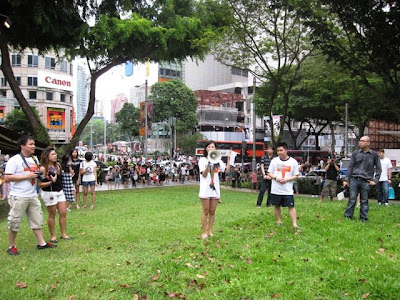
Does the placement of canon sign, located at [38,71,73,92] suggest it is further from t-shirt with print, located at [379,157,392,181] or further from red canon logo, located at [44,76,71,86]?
t-shirt with print, located at [379,157,392,181]

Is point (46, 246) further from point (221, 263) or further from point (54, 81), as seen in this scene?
point (54, 81)

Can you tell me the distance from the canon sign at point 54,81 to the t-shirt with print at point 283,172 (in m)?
51.2

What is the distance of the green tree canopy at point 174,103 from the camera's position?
194 feet

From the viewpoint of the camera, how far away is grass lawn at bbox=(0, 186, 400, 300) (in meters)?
4.49

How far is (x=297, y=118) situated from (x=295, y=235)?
127 ft

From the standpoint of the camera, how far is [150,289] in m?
4.67

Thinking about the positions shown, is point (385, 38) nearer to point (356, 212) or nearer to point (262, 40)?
point (356, 212)

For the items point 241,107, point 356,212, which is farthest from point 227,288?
point 241,107

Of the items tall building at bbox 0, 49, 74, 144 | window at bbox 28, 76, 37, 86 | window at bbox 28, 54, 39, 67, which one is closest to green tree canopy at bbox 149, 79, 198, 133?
tall building at bbox 0, 49, 74, 144

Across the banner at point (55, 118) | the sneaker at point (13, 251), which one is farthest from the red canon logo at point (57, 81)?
the sneaker at point (13, 251)

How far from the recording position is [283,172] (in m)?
7.66

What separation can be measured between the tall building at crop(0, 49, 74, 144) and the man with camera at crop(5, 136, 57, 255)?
49.6 meters

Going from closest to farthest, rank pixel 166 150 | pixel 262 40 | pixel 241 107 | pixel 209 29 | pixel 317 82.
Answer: pixel 209 29
pixel 262 40
pixel 317 82
pixel 166 150
pixel 241 107

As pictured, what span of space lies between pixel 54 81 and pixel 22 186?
52.3m
